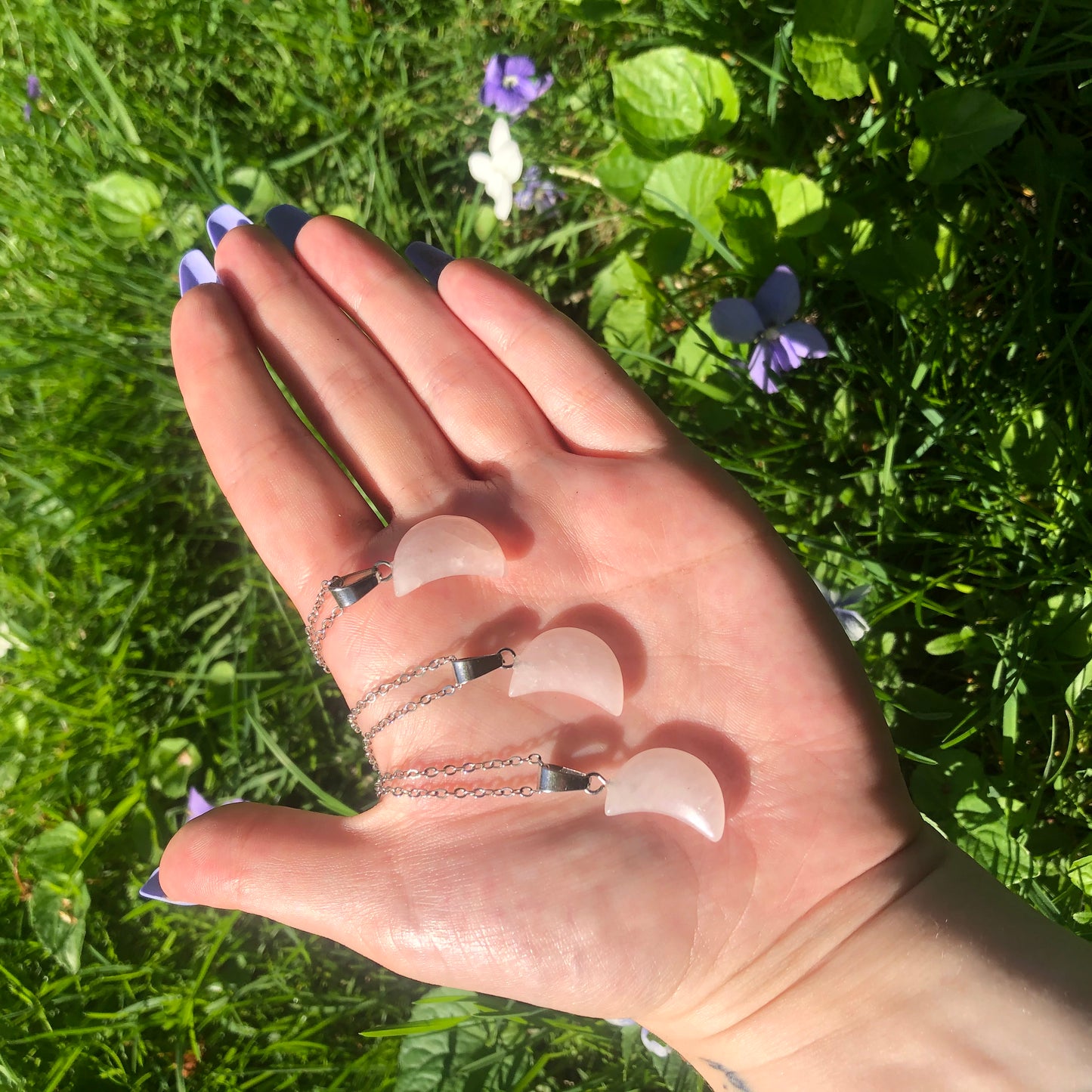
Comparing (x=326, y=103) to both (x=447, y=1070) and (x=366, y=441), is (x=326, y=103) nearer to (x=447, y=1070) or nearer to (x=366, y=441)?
(x=366, y=441)

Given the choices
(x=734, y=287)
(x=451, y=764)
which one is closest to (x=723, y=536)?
(x=451, y=764)

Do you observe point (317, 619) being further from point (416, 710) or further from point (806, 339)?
point (806, 339)

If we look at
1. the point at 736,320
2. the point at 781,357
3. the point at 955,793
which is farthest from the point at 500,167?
the point at 955,793

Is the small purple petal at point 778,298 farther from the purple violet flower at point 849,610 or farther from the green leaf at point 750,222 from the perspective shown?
the purple violet flower at point 849,610

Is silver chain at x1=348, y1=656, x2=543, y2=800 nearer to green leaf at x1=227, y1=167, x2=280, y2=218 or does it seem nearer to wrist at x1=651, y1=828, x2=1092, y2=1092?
wrist at x1=651, y1=828, x2=1092, y2=1092

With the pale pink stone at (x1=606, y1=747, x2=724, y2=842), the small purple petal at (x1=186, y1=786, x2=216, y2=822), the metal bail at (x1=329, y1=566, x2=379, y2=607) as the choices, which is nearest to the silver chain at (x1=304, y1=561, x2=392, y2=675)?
the metal bail at (x1=329, y1=566, x2=379, y2=607)

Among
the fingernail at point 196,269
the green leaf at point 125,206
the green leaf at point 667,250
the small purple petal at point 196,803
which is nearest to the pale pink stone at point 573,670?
the green leaf at point 667,250
